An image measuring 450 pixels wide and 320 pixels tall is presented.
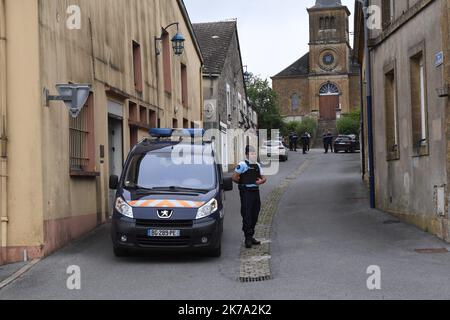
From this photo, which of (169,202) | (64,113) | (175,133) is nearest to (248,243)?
(169,202)

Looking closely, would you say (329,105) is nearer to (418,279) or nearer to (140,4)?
(140,4)

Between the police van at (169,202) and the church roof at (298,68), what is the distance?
3226 inches

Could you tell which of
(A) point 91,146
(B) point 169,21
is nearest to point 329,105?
(B) point 169,21

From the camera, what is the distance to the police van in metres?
11.6

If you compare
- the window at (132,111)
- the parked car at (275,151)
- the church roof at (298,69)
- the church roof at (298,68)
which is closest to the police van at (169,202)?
the window at (132,111)

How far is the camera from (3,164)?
1214cm

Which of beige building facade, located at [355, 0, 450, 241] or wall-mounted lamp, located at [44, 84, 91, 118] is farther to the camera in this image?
beige building facade, located at [355, 0, 450, 241]

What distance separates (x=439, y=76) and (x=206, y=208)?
5.30 metres

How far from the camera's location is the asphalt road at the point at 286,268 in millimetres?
9320

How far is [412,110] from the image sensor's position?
15539 millimetres

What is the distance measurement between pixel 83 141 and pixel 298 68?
80920mm

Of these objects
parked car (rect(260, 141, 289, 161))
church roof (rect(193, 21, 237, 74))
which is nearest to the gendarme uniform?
church roof (rect(193, 21, 237, 74))

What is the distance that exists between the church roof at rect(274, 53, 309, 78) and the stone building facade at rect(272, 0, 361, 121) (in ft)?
0.51

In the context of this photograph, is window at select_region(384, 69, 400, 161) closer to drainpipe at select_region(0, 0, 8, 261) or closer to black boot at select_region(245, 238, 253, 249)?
black boot at select_region(245, 238, 253, 249)
